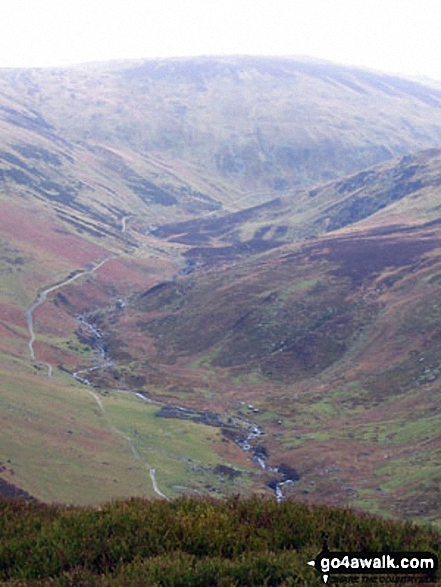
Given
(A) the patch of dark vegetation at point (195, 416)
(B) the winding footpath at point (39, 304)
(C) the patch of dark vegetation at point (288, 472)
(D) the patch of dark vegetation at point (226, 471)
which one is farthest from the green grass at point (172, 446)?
(B) the winding footpath at point (39, 304)

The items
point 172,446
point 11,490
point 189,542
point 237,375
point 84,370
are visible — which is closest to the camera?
point 189,542

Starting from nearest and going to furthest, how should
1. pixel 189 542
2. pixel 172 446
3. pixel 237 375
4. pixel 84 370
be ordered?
pixel 189 542 → pixel 172 446 → pixel 237 375 → pixel 84 370

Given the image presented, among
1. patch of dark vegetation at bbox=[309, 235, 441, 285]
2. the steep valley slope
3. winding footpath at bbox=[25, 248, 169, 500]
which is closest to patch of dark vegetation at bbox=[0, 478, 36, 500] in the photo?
the steep valley slope

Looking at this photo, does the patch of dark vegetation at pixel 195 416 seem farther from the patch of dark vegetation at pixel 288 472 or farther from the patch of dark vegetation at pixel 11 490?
the patch of dark vegetation at pixel 11 490

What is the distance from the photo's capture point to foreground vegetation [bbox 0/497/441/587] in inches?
657

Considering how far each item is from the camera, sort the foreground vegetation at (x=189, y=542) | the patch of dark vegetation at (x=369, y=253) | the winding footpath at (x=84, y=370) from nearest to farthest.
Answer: the foreground vegetation at (x=189, y=542) < the winding footpath at (x=84, y=370) < the patch of dark vegetation at (x=369, y=253)

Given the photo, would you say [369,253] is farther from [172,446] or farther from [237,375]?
[172,446]

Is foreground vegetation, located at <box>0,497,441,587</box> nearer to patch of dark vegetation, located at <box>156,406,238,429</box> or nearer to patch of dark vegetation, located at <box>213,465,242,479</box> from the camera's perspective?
patch of dark vegetation, located at <box>213,465,242,479</box>

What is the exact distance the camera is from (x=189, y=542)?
60.7 feet

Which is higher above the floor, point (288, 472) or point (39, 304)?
point (39, 304)

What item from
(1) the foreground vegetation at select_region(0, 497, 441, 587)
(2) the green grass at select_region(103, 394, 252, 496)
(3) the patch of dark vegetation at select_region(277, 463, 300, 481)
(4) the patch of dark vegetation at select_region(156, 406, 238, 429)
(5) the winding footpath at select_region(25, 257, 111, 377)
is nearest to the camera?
(1) the foreground vegetation at select_region(0, 497, 441, 587)

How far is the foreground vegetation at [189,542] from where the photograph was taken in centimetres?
1669

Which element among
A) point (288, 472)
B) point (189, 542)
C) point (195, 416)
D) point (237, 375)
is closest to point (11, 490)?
point (288, 472)

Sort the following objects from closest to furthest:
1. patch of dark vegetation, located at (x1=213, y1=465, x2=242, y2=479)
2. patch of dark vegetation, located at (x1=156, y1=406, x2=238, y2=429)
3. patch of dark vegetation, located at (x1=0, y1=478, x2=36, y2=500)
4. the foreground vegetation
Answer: the foreground vegetation
patch of dark vegetation, located at (x1=0, y1=478, x2=36, y2=500)
patch of dark vegetation, located at (x1=213, y1=465, x2=242, y2=479)
patch of dark vegetation, located at (x1=156, y1=406, x2=238, y2=429)
